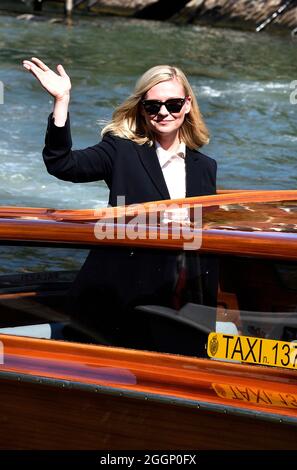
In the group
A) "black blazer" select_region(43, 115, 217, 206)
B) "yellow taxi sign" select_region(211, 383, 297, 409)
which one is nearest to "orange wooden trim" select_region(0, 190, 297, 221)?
"black blazer" select_region(43, 115, 217, 206)

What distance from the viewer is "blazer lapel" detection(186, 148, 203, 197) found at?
466cm

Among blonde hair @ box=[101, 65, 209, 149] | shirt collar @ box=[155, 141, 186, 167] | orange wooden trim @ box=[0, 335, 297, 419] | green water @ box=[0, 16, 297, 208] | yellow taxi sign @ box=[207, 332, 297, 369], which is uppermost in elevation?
green water @ box=[0, 16, 297, 208]

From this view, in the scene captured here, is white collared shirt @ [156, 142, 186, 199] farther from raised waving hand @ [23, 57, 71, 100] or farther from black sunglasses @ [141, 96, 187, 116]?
raised waving hand @ [23, 57, 71, 100]

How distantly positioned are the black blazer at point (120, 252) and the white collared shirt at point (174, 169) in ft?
0.08

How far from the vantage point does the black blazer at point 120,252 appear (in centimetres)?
389

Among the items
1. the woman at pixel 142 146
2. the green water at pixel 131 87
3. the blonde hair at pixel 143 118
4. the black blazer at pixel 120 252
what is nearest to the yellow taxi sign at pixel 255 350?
the black blazer at pixel 120 252

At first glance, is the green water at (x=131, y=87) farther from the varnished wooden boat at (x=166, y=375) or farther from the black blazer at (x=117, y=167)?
the varnished wooden boat at (x=166, y=375)

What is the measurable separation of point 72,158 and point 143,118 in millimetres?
404

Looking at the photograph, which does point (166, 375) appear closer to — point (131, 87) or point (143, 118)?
point (143, 118)

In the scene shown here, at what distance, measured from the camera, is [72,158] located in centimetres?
452

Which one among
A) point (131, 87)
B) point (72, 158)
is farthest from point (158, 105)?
point (131, 87)

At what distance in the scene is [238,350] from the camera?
3857 millimetres

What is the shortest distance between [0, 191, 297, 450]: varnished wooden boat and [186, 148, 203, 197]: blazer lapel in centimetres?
61

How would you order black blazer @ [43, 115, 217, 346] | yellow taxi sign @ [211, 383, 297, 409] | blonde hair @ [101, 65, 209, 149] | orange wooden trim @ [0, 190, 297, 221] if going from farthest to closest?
blonde hair @ [101, 65, 209, 149], orange wooden trim @ [0, 190, 297, 221], black blazer @ [43, 115, 217, 346], yellow taxi sign @ [211, 383, 297, 409]
